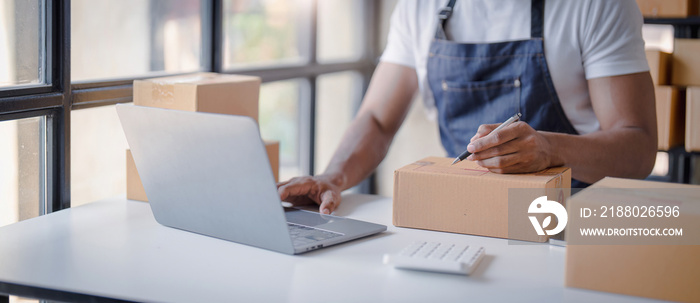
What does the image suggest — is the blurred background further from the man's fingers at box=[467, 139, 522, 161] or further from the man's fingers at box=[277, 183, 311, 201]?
the man's fingers at box=[467, 139, 522, 161]

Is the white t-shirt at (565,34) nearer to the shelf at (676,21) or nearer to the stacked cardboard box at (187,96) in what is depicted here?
the stacked cardboard box at (187,96)

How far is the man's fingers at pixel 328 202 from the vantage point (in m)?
1.49

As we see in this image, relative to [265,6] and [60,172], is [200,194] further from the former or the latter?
[265,6]

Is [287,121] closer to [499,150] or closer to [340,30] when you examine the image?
[340,30]

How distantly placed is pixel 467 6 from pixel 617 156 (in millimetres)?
612

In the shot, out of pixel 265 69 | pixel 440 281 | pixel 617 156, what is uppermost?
pixel 265 69

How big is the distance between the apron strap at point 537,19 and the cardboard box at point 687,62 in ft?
3.69

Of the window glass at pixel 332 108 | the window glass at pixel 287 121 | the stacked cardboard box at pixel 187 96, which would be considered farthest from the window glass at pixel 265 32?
the stacked cardboard box at pixel 187 96

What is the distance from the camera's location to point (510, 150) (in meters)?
1.32

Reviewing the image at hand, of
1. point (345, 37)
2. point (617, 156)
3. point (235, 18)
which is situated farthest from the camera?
point (345, 37)

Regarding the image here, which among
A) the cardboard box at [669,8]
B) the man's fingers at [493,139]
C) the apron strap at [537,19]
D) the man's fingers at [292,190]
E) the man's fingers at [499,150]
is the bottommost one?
the man's fingers at [292,190]

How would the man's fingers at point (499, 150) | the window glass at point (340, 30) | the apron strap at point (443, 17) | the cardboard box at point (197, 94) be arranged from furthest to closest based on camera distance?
1. the window glass at point (340, 30)
2. the apron strap at point (443, 17)
3. the cardboard box at point (197, 94)
4. the man's fingers at point (499, 150)

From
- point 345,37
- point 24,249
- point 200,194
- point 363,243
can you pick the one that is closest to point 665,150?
point 345,37

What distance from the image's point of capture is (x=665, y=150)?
9.04 feet
